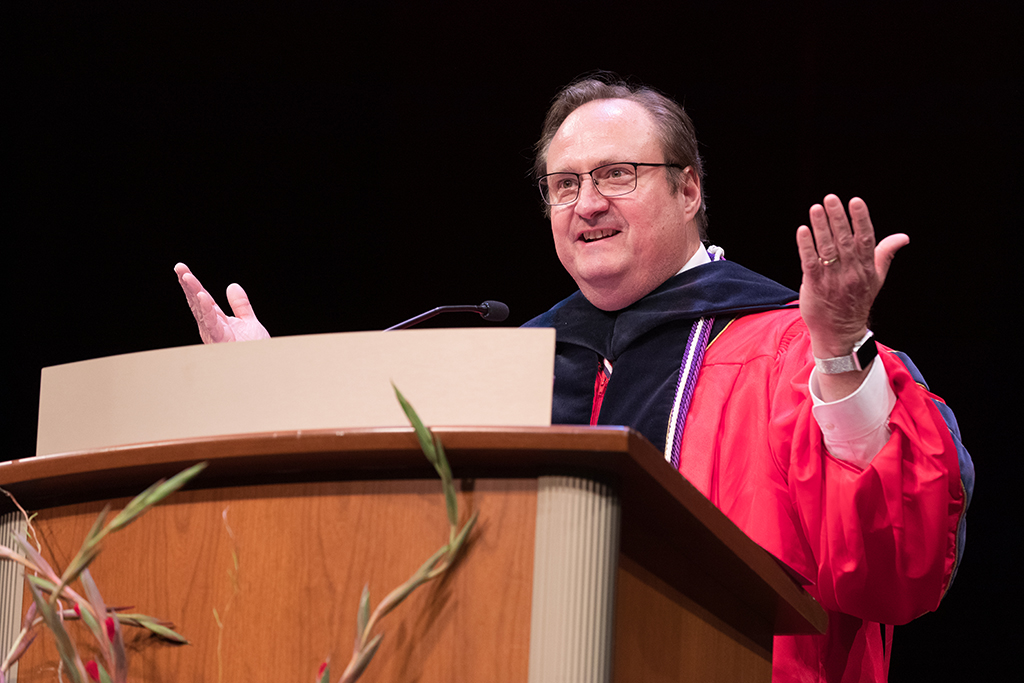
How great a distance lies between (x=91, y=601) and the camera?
0.92 metres

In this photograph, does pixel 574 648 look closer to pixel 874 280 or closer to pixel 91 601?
pixel 91 601

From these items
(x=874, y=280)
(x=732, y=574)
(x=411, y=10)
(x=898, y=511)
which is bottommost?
(x=898, y=511)

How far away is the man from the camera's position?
5.21ft

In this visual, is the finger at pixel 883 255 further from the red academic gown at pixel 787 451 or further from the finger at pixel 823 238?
the red academic gown at pixel 787 451

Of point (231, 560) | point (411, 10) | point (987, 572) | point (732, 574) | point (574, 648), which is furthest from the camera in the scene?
point (411, 10)

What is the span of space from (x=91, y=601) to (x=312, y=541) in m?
0.21

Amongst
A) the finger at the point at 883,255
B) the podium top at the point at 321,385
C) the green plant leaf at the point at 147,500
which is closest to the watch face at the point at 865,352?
the finger at the point at 883,255

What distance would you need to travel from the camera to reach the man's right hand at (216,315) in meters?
2.03

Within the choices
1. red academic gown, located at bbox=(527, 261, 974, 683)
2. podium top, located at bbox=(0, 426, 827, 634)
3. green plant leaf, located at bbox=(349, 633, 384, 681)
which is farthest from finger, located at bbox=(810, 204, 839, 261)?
green plant leaf, located at bbox=(349, 633, 384, 681)

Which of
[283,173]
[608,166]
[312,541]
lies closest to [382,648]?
[312,541]

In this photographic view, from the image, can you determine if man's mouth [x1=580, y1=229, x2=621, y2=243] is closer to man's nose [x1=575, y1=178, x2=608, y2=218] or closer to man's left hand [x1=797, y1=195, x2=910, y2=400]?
man's nose [x1=575, y1=178, x2=608, y2=218]

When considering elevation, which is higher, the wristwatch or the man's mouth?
the man's mouth

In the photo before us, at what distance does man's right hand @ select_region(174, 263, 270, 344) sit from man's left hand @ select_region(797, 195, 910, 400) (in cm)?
112

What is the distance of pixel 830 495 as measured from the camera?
1648mm
